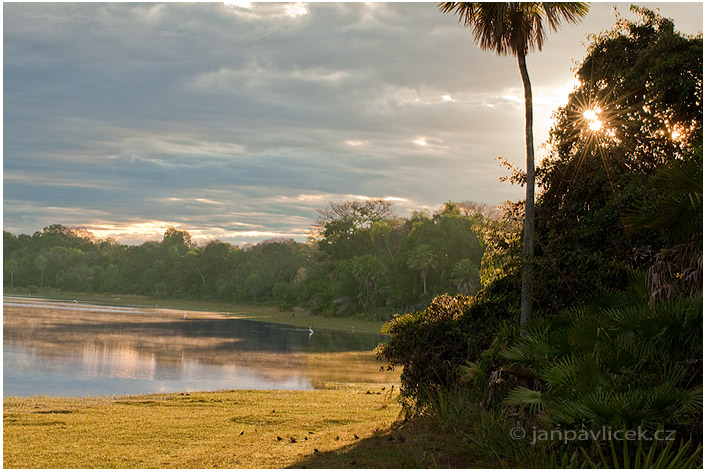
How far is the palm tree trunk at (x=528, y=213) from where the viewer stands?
40.1 ft

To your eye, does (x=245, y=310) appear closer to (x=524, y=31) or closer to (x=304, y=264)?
(x=304, y=264)

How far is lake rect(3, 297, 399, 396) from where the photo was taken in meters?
22.7

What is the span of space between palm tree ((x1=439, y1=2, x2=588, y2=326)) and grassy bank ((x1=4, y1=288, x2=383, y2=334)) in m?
40.1

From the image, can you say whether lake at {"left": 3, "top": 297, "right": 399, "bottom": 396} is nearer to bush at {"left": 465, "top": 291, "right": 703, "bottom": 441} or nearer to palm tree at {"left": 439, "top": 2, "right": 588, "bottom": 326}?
palm tree at {"left": 439, "top": 2, "right": 588, "bottom": 326}

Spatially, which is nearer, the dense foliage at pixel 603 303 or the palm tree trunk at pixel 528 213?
the dense foliage at pixel 603 303

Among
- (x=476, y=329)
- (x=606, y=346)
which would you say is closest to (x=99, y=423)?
(x=476, y=329)

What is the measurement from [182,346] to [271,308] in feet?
148

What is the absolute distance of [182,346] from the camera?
117ft

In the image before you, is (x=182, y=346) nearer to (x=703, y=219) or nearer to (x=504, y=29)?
(x=504, y=29)

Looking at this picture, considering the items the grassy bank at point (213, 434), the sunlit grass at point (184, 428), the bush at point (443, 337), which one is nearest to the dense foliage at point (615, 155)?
the bush at point (443, 337)

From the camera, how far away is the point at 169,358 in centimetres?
3019

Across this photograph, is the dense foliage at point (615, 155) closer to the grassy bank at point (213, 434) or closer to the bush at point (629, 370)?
the bush at point (629, 370)

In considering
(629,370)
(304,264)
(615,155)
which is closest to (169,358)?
(615,155)

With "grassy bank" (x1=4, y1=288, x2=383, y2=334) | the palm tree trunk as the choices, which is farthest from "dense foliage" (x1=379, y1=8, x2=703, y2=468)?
"grassy bank" (x1=4, y1=288, x2=383, y2=334)
